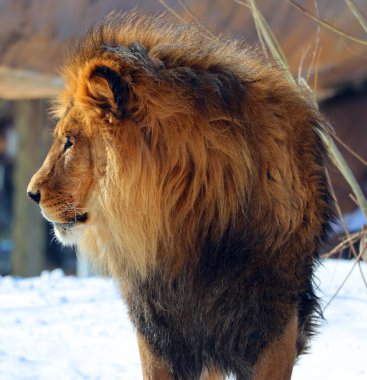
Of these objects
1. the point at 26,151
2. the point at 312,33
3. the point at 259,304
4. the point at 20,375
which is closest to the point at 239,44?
the point at 259,304

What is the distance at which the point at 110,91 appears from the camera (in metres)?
2.14

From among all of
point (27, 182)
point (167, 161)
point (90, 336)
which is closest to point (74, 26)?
point (27, 182)

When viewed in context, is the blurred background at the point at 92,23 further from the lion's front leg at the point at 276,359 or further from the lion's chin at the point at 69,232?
the lion's front leg at the point at 276,359

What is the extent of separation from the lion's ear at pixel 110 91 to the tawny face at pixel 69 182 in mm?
92

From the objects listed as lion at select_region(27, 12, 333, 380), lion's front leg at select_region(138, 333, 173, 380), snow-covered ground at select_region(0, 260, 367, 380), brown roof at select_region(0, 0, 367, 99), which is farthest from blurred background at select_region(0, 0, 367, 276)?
lion's front leg at select_region(138, 333, 173, 380)

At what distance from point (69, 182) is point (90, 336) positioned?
1.59 metres

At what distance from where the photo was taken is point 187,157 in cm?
215

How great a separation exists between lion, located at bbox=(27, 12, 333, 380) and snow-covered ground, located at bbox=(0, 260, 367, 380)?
0.61 m

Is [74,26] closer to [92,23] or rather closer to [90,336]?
[92,23]

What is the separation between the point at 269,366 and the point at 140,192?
579 mm

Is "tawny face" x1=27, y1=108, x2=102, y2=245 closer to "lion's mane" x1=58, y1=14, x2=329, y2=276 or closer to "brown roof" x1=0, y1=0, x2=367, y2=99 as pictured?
"lion's mane" x1=58, y1=14, x2=329, y2=276

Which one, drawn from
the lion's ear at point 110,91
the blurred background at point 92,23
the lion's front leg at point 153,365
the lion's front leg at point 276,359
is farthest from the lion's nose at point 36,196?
the blurred background at point 92,23

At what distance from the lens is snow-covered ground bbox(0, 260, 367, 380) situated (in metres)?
3.08

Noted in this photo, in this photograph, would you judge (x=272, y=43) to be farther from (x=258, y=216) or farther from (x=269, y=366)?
(x=269, y=366)
